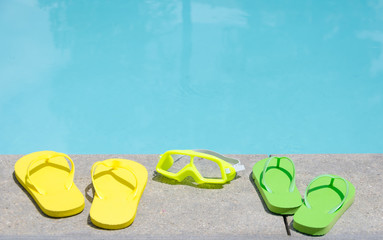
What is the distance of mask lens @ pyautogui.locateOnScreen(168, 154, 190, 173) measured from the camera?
10.4 ft

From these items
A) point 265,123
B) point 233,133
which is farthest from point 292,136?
point 233,133

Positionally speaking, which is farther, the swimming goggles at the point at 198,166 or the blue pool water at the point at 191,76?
the blue pool water at the point at 191,76

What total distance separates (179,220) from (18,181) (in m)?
1.14

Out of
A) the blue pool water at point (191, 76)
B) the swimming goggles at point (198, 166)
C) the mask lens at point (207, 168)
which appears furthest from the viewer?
the blue pool water at point (191, 76)

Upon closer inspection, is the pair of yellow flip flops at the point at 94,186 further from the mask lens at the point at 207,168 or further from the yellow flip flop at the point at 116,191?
the mask lens at the point at 207,168

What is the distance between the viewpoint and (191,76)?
5.77 meters

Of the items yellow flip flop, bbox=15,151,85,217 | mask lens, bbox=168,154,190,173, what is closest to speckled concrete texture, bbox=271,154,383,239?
mask lens, bbox=168,154,190,173

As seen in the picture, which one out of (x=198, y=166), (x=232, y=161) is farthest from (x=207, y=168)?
(x=232, y=161)

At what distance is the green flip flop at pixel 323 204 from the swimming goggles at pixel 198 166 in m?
0.52

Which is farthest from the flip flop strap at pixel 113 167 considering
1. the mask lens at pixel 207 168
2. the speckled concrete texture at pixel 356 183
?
the speckled concrete texture at pixel 356 183

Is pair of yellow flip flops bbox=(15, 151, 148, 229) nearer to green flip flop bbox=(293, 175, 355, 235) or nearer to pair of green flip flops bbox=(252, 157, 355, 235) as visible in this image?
pair of green flip flops bbox=(252, 157, 355, 235)

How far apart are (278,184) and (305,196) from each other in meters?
0.22

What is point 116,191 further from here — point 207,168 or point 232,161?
point 232,161

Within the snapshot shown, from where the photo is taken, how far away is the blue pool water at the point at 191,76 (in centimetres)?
506
